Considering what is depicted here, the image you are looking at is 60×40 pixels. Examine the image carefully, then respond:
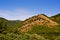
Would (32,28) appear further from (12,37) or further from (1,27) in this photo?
(12,37)

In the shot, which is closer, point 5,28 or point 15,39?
point 15,39

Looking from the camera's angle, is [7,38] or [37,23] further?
[37,23]

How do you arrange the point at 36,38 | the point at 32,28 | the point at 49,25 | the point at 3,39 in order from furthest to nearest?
the point at 49,25
the point at 32,28
the point at 36,38
the point at 3,39

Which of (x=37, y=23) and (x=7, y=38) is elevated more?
(x=37, y=23)

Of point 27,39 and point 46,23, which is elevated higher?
point 46,23

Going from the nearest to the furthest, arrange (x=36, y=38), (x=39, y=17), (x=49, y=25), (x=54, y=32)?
(x=36, y=38), (x=54, y=32), (x=49, y=25), (x=39, y=17)

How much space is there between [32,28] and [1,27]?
1660 centimetres

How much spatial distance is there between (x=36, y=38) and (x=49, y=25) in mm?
36671

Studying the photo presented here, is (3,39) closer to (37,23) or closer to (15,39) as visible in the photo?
(15,39)

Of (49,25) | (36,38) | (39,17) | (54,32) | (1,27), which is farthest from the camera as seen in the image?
(39,17)

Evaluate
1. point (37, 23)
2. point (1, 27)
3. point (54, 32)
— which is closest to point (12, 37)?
point (1, 27)

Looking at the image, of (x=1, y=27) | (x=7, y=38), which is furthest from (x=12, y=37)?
(x=1, y=27)

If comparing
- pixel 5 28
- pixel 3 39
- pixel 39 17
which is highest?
pixel 39 17

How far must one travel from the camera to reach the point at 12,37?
1752 inches
